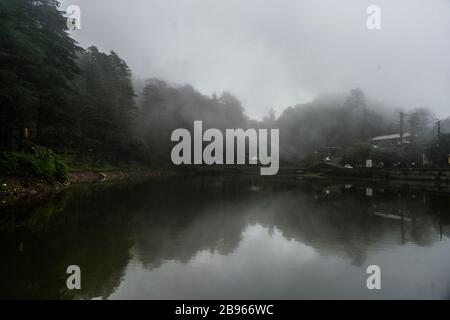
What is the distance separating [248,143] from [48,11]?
154 feet

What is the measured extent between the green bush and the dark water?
15.7ft

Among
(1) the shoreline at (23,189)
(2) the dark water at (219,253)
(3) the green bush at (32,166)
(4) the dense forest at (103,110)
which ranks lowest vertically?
(2) the dark water at (219,253)

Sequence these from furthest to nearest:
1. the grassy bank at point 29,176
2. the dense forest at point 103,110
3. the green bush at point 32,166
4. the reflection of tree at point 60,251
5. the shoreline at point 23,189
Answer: the dense forest at point 103,110
the green bush at point 32,166
the grassy bank at point 29,176
the shoreline at point 23,189
the reflection of tree at point 60,251

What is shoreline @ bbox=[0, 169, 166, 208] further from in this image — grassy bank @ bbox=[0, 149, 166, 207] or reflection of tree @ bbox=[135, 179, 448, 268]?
reflection of tree @ bbox=[135, 179, 448, 268]

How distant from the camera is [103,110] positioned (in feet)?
132

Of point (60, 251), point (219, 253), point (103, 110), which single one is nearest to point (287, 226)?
point (219, 253)

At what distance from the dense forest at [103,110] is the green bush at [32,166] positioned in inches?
62.7

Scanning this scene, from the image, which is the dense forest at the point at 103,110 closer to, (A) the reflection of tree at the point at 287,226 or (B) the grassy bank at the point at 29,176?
(B) the grassy bank at the point at 29,176

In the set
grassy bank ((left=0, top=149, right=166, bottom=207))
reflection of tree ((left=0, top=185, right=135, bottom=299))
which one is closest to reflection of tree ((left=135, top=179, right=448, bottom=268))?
reflection of tree ((left=0, top=185, right=135, bottom=299))

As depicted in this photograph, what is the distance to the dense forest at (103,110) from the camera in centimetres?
1983

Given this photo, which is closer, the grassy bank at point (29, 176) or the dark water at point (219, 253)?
the dark water at point (219, 253)

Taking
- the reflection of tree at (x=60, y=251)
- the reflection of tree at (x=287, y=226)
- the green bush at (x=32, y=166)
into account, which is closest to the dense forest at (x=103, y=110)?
the green bush at (x=32, y=166)
